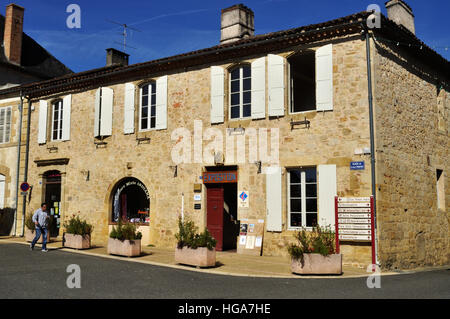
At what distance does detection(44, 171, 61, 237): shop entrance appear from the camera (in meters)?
16.8

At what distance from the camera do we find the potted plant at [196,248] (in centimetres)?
986

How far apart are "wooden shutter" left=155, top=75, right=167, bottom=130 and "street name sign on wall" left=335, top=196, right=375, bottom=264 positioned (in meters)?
5.89

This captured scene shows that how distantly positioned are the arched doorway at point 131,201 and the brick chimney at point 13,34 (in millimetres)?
10966

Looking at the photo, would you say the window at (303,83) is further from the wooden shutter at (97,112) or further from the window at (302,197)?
the wooden shutter at (97,112)

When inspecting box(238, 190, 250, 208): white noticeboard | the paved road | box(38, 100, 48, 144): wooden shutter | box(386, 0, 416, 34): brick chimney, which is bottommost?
the paved road

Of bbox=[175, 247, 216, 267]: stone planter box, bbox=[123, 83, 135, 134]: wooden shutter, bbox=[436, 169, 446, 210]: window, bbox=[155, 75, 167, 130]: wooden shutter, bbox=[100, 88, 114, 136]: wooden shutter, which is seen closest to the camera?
bbox=[175, 247, 216, 267]: stone planter box

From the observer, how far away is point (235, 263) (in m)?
10.7

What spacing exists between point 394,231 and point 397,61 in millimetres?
4335

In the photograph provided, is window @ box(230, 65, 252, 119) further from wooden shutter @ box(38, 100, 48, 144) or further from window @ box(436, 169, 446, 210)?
wooden shutter @ box(38, 100, 48, 144)

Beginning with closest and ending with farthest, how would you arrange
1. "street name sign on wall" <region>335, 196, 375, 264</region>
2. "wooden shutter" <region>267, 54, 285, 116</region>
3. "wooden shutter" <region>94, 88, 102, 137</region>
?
"street name sign on wall" <region>335, 196, 375, 264</region> → "wooden shutter" <region>267, 54, 285, 116</region> → "wooden shutter" <region>94, 88, 102, 137</region>

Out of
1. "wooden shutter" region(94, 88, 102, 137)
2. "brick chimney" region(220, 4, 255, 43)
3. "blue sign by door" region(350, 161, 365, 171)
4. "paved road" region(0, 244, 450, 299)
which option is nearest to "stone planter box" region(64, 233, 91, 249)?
"paved road" region(0, 244, 450, 299)

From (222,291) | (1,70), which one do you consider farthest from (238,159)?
(1,70)

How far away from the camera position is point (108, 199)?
15.1 meters
